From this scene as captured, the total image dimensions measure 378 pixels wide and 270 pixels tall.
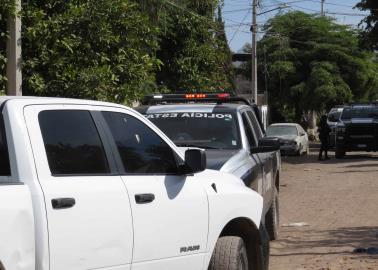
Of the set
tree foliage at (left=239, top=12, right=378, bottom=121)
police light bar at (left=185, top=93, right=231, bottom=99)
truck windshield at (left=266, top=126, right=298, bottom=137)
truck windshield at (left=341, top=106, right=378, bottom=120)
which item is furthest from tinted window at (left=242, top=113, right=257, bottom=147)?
tree foliage at (left=239, top=12, right=378, bottom=121)

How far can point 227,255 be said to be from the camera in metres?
5.67

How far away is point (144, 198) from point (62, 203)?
0.82 m

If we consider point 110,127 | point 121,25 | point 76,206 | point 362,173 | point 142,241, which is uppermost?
point 121,25

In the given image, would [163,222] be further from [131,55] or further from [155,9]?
[155,9]

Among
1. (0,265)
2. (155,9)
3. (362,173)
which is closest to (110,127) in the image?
(0,265)

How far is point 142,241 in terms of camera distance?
15.7ft

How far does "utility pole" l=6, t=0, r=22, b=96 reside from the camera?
31.9 feet

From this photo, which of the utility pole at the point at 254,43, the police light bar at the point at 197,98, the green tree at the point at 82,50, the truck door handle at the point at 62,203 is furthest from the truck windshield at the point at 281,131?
the truck door handle at the point at 62,203

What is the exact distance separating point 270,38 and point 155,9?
94.8 ft

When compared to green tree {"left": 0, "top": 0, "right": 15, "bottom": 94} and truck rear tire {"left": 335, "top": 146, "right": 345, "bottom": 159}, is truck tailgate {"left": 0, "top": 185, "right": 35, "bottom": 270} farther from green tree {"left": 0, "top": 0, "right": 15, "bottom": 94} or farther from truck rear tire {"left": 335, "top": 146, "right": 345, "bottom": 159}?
truck rear tire {"left": 335, "top": 146, "right": 345, "bottom": 159}

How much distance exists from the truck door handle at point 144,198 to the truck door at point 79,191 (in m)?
0.12

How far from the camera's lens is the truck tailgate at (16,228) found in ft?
12.2

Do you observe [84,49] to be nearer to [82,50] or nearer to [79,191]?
[82,50]

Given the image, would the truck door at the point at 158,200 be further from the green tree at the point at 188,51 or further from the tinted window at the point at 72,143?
the green tree at the point at 188,51
